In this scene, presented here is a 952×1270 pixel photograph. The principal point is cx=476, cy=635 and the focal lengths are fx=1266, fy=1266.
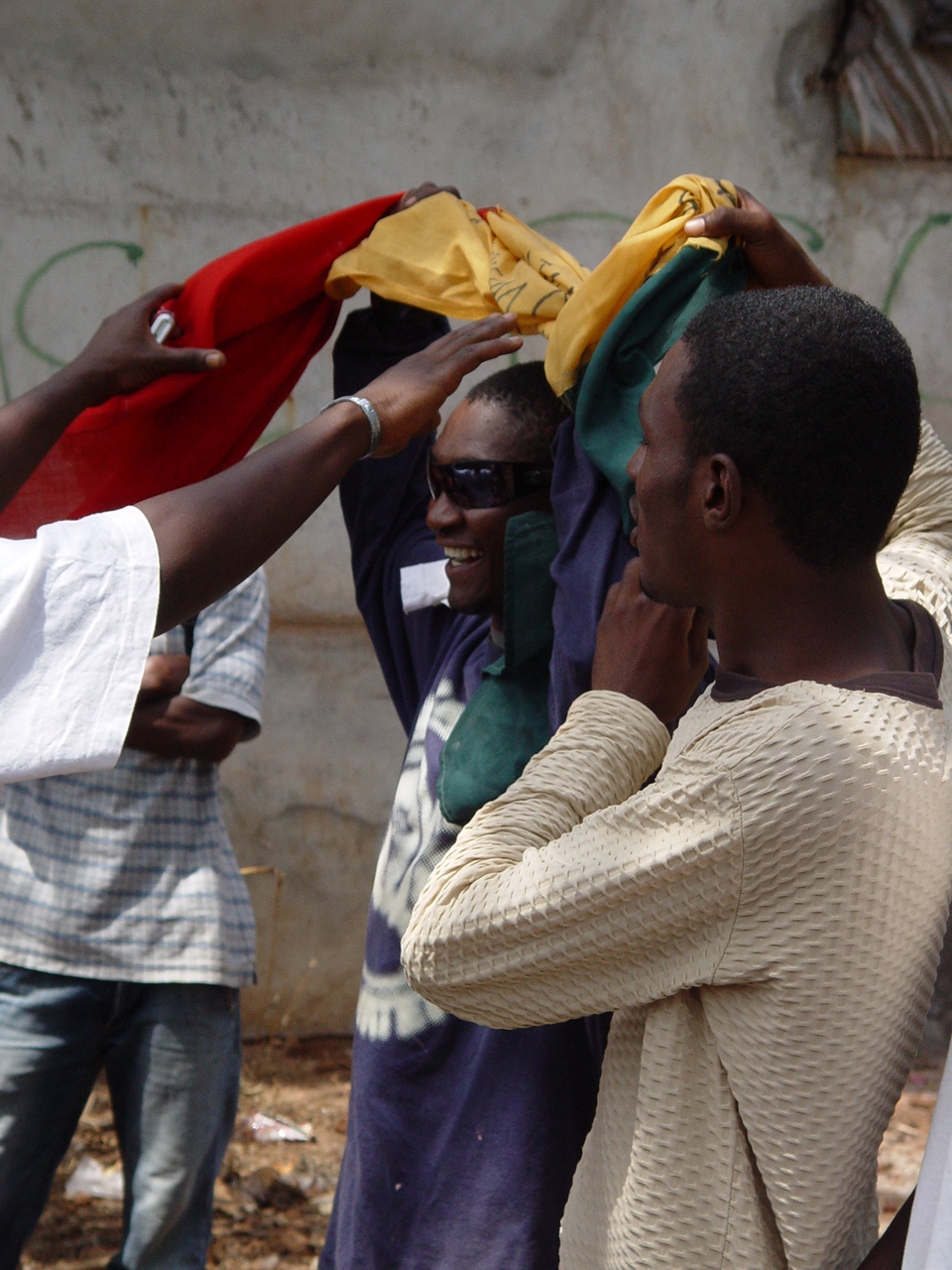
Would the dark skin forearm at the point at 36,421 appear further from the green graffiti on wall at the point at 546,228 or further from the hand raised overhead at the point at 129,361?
the green graffiti on wall at the point at 546,228

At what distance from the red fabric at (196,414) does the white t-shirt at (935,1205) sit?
1.49 m

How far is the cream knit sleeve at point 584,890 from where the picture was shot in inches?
47.6

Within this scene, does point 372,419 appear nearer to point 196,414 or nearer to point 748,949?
point 196,414

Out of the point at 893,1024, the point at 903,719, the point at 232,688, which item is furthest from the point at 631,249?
the point at 232,688

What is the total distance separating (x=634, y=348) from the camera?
5.57 ft

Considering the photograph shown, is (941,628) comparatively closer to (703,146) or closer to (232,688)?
(232,688)

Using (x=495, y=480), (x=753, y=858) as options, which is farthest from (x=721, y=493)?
(x=495, y=480)

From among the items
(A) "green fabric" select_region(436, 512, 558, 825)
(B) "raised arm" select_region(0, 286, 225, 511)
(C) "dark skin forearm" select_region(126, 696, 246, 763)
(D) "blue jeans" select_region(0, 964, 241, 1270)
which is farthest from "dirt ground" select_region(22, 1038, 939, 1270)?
(B) "raised arm" select_region(0, 286, 225, 511)

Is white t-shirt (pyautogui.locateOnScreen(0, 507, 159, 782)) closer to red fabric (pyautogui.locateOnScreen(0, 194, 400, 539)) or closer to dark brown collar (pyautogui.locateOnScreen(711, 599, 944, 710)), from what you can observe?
dark brown collar (pyautogui.locateOnScreen(711, 599, 944, 710))

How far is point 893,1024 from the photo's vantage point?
1236mm


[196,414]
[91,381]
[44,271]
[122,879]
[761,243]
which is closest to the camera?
[761,243]

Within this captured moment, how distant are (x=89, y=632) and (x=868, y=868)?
0.79 metres

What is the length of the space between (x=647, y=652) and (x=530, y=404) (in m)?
0.68

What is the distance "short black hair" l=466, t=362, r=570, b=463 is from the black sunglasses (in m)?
0.02
